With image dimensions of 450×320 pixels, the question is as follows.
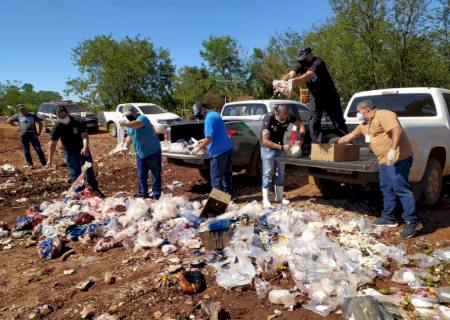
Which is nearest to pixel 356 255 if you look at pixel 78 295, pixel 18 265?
pixel 78 295

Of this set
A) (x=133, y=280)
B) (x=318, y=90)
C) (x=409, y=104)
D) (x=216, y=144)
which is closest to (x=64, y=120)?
(x=216, y=144)

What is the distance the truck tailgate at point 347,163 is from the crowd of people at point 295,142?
0.53ft

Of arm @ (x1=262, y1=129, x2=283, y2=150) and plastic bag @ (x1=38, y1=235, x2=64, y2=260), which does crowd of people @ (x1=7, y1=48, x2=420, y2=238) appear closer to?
arm @ (x1=262, y1=129, x2=283, y2=150)

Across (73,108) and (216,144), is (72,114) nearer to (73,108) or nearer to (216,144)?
(73,108)

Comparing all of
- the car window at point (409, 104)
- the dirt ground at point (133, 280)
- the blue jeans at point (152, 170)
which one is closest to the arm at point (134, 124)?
the blue jeans at point (152, 170)

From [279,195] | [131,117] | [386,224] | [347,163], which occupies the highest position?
[131,117]

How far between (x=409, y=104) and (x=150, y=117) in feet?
36.8

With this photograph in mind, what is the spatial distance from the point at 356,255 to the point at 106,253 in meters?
2.82

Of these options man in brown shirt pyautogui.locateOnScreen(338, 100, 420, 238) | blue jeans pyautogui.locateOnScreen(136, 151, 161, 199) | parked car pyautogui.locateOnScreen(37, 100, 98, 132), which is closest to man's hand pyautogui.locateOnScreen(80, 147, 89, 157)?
blue jeans pyautogui.locateOnScreen(136, 151, 161, 199)

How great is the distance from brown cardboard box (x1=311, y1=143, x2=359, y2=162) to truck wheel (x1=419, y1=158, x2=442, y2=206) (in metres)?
1.19

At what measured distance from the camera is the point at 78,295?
3689 mm

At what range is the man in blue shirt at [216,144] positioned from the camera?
5930 millimetres

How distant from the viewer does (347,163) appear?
491 cm

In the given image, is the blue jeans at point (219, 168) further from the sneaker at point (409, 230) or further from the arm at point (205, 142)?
the sneaker at point (409, 230)
